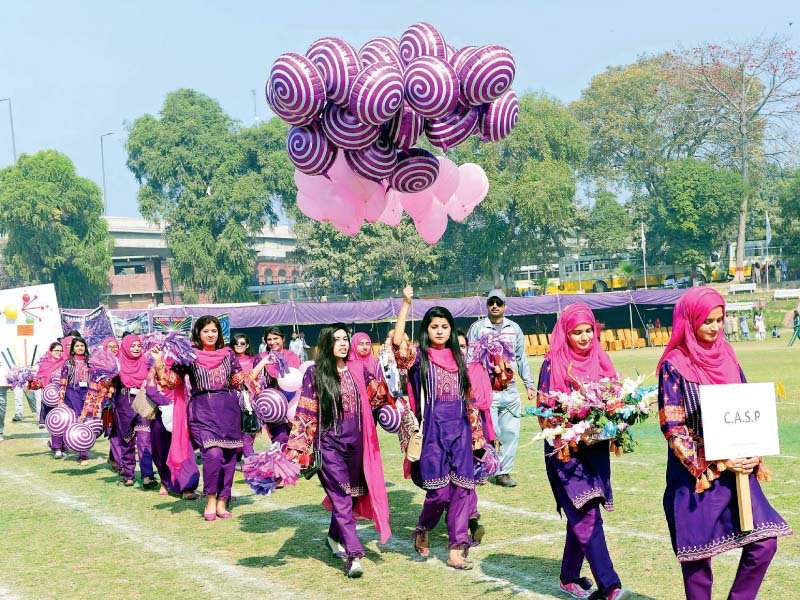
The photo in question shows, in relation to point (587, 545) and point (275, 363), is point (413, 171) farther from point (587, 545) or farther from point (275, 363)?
point (587, 545)

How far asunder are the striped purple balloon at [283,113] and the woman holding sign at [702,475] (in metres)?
4.30

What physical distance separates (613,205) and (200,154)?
85.8 ft

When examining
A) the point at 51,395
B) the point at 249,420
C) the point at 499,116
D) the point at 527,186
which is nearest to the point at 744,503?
the point at 499,116

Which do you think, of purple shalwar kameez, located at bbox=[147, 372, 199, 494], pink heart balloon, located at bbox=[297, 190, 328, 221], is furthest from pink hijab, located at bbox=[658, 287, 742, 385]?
purple shalwar kameez, located at bbox=[147, 372, 199, 494]

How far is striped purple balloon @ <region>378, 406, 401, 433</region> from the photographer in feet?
24.5

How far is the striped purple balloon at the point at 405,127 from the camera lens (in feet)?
28.1

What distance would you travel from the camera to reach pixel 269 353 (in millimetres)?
10445

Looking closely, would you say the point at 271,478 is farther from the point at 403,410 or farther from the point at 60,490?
the point at 60,490

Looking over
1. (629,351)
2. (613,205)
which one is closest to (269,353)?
(629,351)

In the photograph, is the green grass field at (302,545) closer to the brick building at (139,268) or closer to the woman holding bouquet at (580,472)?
the woman holding bouquet at (580,472)

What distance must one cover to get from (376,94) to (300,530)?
354 centimetres

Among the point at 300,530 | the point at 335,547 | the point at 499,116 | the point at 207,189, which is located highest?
the point at 207,189

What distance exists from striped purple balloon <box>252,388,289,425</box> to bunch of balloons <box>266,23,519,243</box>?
1.74 meters

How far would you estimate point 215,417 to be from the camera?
30.2 feet
